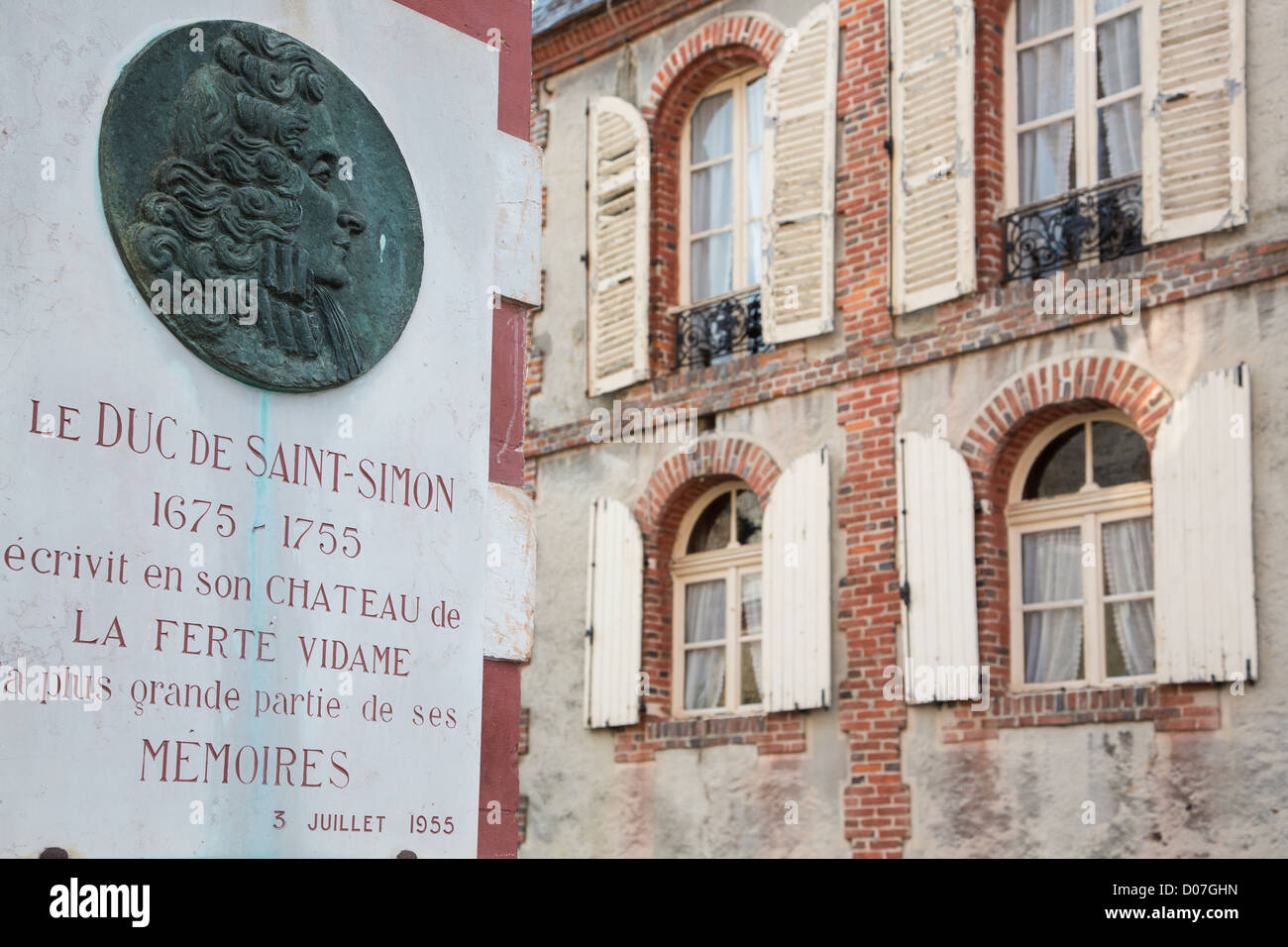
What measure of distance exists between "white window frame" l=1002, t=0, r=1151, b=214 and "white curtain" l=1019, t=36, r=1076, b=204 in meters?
0.04

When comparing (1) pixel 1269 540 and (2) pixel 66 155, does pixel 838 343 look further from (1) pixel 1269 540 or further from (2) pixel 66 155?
(2) pixel 66 155

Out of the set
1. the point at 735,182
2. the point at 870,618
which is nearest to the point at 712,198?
the point at 735,182

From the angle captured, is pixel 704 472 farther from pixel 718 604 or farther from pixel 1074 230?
pixel 1074 230

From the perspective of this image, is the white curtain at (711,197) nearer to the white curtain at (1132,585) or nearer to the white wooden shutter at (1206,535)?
the white curtain at (1132,585)

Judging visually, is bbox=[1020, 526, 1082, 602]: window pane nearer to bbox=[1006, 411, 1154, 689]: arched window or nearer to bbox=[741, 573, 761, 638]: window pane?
bbox=[1006, 411, 1154, 689]: arched window

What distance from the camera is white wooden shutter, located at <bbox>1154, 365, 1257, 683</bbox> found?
9.55 metres

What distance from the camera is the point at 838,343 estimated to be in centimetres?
1210

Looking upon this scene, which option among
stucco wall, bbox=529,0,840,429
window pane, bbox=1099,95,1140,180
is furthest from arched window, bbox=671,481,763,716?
window pane, bbox=1099,95,1140,180

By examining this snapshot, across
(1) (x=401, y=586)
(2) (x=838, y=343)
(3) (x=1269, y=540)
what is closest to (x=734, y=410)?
(2) (x=838, y=343)

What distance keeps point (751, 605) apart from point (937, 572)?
1.87 meters

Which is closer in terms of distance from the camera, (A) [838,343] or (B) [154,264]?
(B) [154,264]

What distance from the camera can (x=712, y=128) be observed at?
13.7m

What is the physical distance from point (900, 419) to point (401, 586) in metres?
6.83

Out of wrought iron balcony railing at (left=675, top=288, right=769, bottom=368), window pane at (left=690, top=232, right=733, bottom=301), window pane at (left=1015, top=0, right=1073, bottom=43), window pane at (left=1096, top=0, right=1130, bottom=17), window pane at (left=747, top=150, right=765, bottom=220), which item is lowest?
wrought iron balcony railing at (left=675, top=288, right=769, bottom=368)
